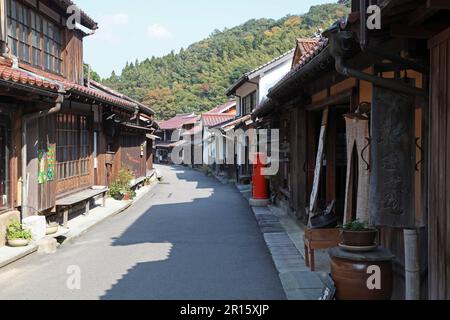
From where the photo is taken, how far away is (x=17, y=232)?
32.7ft

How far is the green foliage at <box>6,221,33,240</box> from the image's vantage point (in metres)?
9.87

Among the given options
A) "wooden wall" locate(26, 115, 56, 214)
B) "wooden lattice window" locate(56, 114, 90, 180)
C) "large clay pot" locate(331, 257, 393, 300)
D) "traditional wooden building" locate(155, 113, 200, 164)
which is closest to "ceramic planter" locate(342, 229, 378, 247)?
"large clay pot" locate(331, 257, 393, 300)

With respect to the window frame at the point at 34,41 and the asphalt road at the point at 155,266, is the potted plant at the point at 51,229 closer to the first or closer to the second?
the asphalt road at the point at 155,266

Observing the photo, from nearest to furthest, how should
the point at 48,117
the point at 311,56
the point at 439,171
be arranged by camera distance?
1. the point at 439,171
2. the point at 311,56
3. the point at 48,117

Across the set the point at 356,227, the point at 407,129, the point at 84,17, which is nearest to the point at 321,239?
the point at 356,227

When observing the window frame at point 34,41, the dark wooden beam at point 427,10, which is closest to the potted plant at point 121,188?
the window frame at point 34,41

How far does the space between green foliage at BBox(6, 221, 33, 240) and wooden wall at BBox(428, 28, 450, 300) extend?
7865 millimetres

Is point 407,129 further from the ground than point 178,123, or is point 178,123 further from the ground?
point 178,123

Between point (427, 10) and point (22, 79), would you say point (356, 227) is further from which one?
point (22, 79)

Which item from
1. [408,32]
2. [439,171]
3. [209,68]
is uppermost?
[209,68]

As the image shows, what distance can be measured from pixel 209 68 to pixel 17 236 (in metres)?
87.1

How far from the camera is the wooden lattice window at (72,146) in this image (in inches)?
560

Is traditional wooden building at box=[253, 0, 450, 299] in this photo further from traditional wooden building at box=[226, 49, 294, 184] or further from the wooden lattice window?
traditional wooden building at box=[226, 49, 294, 184]

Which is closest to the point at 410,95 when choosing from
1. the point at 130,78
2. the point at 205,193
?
the point at 205,193
